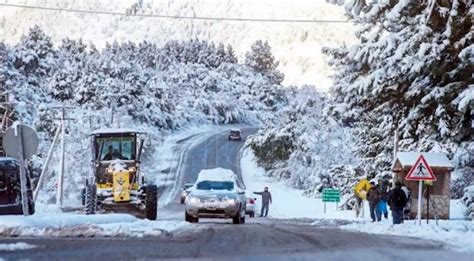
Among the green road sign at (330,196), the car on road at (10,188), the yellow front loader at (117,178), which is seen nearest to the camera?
the car on road at (10,188)

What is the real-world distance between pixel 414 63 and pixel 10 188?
1188cm

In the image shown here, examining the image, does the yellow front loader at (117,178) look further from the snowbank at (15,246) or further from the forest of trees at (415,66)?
the snowbank at (15,246)

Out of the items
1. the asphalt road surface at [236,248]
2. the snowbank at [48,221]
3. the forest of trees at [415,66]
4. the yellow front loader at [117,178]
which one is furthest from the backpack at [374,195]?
the snowbank at [48,221]

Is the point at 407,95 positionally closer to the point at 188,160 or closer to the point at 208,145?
the point at 188,160

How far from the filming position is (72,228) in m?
16.6

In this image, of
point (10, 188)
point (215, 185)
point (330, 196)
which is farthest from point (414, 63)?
point (330, 196)

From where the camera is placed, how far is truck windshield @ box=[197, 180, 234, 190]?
25922mm

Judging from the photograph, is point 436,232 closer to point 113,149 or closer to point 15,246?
point 15,246

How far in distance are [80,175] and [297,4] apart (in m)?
124

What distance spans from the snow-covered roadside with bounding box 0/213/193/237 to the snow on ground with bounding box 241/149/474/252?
5.79 meters

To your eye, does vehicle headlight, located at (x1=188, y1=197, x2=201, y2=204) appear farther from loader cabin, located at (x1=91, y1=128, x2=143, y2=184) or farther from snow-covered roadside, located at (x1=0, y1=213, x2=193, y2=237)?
snow-covered roadside, located at (x1=0, y1=213, x2=193, y2=237)

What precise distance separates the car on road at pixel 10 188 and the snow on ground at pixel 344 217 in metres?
9.50

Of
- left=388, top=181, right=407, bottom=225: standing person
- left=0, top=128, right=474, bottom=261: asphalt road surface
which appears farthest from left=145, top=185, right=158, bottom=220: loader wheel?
left=0, top=128, right=474, bottom=261: asphalt road surface

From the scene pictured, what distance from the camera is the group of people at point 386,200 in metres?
23.2
